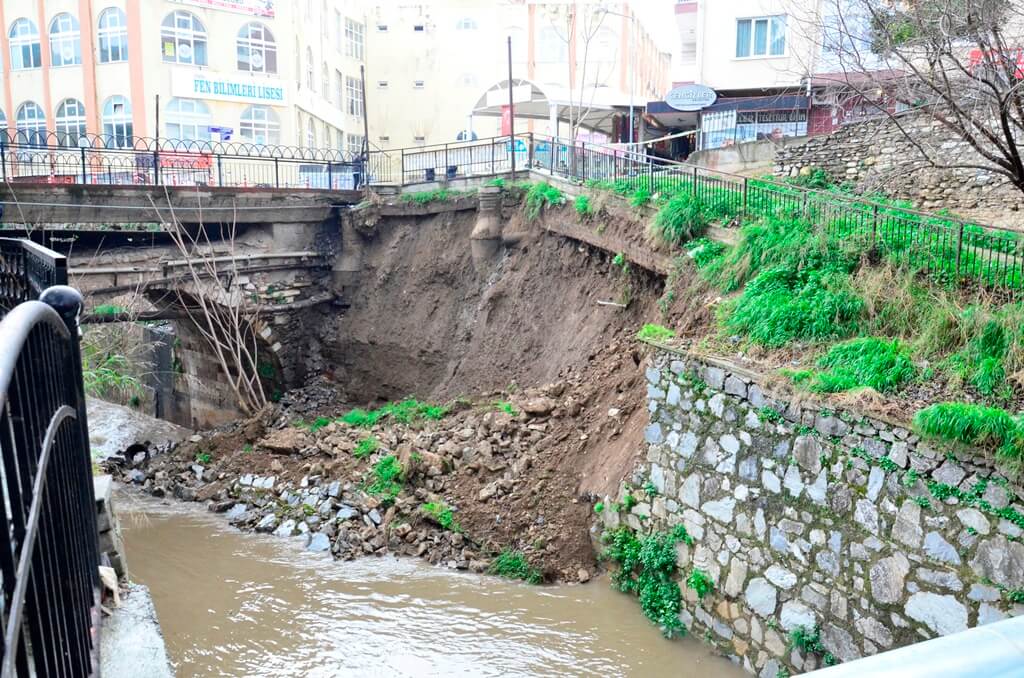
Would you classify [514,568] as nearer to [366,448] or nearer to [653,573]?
[653,573]

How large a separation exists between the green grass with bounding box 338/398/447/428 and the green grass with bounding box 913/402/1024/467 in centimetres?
946

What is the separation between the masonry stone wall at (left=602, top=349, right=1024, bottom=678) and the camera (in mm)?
6168

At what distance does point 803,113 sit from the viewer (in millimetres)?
21594

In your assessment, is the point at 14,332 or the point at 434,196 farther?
the point at 434,196

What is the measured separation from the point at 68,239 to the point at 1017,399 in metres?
17.0

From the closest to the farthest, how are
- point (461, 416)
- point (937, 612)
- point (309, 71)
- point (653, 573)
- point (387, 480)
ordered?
point (937, 612)
point (653, 573)
point (387, 480)
point (461, 416)
point (309, 71)

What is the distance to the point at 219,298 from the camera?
1853cm

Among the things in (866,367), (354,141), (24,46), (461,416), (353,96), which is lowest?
(461,416)

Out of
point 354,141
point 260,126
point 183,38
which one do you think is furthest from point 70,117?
point 354,141

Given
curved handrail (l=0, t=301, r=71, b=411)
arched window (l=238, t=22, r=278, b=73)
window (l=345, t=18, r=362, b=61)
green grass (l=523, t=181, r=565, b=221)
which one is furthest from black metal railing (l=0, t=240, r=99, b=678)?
window (l=345, t=18, r=362, b=61)

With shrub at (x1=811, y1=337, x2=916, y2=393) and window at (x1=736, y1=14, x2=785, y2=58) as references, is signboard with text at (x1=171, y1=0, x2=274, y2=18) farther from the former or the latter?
shrub at (x1=811, y1=337, x2=916, y2=393)

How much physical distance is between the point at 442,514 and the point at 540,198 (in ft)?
24.5

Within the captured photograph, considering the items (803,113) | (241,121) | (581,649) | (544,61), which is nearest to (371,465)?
(581,649)

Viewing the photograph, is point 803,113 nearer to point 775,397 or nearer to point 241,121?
point 775,397
